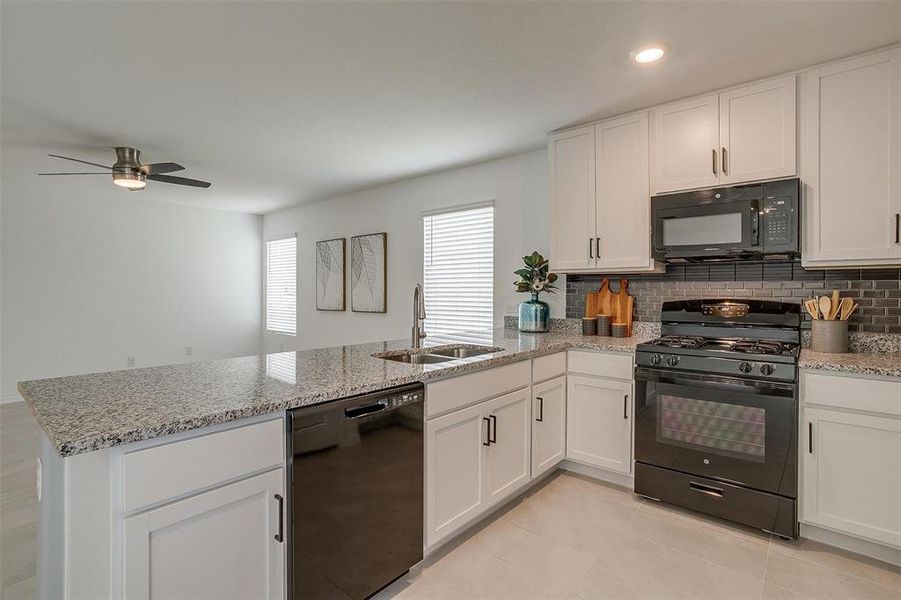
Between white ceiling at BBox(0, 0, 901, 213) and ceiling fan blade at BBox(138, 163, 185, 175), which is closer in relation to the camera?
white ceiling at BBox(0, 0, 901, 213)

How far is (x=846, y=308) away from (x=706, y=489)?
1210 millimetres

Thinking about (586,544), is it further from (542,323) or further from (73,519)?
(73,519)

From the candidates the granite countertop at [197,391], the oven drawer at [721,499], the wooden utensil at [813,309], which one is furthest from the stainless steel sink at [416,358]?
the wooden utensil at [813,309]

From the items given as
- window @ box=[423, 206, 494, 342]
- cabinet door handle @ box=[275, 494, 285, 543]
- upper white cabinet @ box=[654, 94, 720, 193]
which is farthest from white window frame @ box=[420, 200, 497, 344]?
cabinet door handle @ box=[275, 494, 285, 543]

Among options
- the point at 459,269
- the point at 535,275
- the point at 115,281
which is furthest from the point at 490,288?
the point at 115,281

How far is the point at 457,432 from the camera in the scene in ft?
6.85

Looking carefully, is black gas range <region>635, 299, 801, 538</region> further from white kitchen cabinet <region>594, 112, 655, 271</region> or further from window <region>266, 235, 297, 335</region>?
window <region>266, 235, 297, 335</region>

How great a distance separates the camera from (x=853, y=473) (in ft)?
6.66

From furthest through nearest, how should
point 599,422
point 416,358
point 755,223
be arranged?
point 599,422 → point 416,358 → point 755,223

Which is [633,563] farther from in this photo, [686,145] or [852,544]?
[686,145]

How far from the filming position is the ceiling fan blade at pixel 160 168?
10.8ft

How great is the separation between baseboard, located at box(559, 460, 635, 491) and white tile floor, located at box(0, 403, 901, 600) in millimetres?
174

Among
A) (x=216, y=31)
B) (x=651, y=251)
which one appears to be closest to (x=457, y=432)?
(x=651, y=251)

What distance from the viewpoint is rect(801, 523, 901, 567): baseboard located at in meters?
2.01
